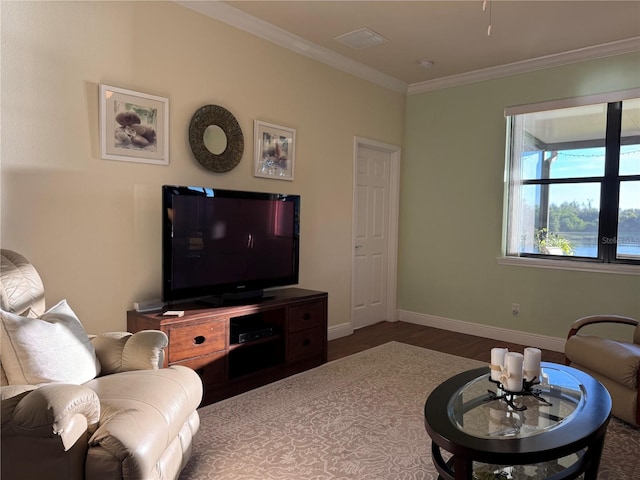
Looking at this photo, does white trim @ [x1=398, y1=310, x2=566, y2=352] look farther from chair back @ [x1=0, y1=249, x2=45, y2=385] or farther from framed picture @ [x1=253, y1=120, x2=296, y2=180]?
chair back @ [x1=0, y1=249, x2=45, y2=385]

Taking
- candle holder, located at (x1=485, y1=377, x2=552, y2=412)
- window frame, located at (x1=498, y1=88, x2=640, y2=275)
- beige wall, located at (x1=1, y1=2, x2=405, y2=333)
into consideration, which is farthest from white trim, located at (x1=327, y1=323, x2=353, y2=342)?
candle holder, located at (x1=485, y1=377, x2=552, y2=412)

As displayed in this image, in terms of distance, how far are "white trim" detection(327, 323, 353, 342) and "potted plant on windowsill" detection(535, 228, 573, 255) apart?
208 cm

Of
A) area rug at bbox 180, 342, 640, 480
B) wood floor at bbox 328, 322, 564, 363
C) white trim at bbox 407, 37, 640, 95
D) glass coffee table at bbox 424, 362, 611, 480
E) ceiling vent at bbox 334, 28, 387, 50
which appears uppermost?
ceiling vent at bbox 334, 28, 387, 50

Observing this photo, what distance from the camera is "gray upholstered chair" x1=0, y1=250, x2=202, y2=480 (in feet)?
4.89

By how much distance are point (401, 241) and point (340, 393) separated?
2.71m

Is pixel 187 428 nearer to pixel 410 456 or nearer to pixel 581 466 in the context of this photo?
pixel 410 456

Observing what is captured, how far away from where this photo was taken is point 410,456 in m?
2.34

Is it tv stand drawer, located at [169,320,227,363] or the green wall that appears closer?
tv stand drawer, located at [169,320,227,363]

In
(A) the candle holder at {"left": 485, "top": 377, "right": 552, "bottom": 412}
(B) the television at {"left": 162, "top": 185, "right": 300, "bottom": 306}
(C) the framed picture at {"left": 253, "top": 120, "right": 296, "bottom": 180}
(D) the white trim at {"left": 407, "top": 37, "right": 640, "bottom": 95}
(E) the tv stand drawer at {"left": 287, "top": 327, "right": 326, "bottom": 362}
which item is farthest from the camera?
(D) the white trim at {"left": 407, "top": 37, "right": 640, "bottom": 95}

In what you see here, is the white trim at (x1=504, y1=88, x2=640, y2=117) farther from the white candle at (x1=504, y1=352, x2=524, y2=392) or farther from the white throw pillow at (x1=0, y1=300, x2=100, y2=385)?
the white throw pillow at (x1=0, y1=300, x2=100, y2=385)

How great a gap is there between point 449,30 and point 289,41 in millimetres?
1348

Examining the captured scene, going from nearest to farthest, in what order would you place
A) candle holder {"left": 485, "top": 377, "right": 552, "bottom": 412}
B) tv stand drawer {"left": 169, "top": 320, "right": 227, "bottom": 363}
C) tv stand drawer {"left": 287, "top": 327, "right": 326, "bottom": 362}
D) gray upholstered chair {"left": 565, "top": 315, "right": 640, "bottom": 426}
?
candle holder {"left": 485, "top": 377, "right": 552, "bottom": 412}
gray upholstered chair {"left": 565, "top": 315, "right": 640, "bottom": 426}
tv stand drawer {"left": 169, "top": 320, "right": 227, "bottom": 363}
tv stand drawer {"left": 287, "top": 327, "right": 326, "bottom": 362}

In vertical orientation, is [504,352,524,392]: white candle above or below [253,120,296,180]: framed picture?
below

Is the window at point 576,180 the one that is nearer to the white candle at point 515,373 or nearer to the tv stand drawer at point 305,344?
the tv stand drawer at point 305,344
